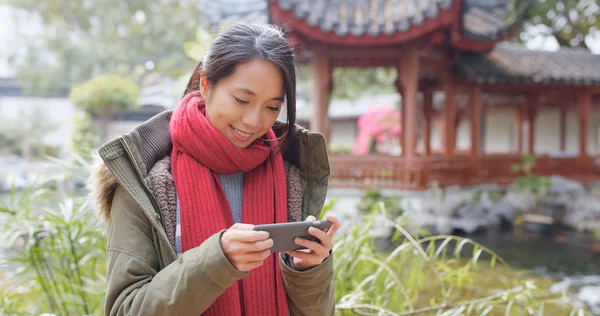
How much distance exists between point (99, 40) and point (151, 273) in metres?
19.3

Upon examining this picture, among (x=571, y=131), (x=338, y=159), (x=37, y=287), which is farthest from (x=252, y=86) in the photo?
(x=571, y=131)

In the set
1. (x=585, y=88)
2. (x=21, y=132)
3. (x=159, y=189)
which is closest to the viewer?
(x=159, y=189)

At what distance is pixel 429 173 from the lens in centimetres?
679

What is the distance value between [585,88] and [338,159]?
5695mm

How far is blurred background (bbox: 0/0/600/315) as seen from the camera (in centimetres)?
203

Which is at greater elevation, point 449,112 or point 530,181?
point 449,112

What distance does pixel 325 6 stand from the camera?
20.8 feet

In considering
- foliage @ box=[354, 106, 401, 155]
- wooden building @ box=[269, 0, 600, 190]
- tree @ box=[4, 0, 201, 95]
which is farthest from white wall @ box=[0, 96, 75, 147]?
wooden building @ box=[269, 0, 600, 190]

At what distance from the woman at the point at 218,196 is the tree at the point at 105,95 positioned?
11.1m

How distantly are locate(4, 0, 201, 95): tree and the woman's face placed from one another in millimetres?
17265

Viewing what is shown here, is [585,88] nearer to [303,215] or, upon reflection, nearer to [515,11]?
[515,11]

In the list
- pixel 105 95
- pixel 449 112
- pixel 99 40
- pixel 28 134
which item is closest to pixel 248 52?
pixel 449 112

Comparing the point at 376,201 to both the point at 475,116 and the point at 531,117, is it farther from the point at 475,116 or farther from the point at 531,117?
the point at 531,117

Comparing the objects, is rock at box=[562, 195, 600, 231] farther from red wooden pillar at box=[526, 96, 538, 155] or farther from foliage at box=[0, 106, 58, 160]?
foliage at box=[0, 106, 58, 160]
